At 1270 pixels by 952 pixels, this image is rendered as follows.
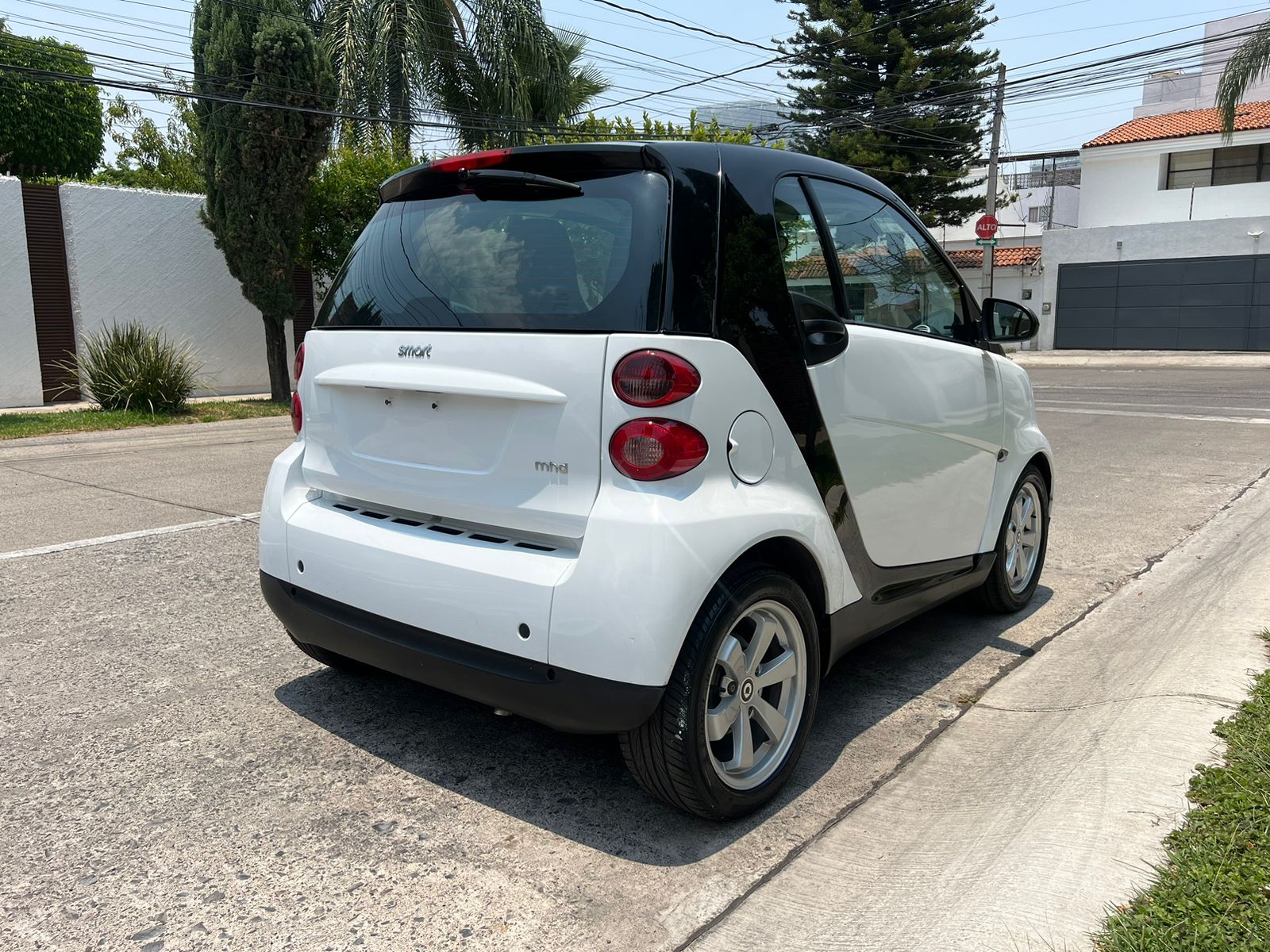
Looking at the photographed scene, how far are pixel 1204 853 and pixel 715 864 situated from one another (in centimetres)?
116

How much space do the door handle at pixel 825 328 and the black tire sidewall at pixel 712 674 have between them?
28.6 inches

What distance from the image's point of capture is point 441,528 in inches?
113

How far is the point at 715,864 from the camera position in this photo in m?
2.57

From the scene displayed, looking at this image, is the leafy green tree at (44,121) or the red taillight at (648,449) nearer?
the red taillight at (648,449)

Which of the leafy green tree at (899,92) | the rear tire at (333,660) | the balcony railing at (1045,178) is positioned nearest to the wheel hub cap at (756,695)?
the rear tire at (333,660)

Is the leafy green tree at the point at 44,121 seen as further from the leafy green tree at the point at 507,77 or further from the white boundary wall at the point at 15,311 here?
the white boundary wall at the point at 15,311

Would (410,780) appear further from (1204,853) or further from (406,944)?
(1204,853)

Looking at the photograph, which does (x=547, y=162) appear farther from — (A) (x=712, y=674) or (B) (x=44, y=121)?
(B) (x=44, y=121)

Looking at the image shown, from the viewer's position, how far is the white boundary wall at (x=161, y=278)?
51.3 feet

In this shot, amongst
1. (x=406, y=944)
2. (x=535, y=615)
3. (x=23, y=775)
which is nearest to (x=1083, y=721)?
(x=535, y=615)

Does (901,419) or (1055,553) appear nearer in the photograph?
(901,419)

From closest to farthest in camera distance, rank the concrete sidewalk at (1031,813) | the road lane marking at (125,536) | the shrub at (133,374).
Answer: the concrete sidewalk at (1031,813), the road lane marking at (125,536), the shrub at (133,374)

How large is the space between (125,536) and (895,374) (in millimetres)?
4649

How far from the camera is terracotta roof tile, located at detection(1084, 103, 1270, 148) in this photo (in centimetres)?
3241
